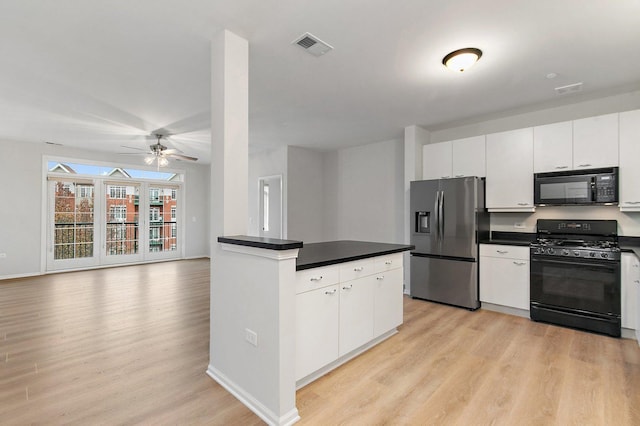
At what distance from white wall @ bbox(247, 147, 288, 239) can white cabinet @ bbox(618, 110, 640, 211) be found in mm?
4931

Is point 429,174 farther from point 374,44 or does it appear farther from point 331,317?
point 331,317

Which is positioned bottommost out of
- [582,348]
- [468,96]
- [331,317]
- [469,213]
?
[582,348]

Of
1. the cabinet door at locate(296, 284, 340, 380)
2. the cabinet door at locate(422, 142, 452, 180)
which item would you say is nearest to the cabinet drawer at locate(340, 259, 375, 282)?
the cabinet door at locate(296, 284, 340, 380)

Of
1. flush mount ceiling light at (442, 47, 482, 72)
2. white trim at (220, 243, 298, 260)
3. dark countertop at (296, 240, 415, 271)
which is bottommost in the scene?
dark countertop at (296, 240, 415, 271)

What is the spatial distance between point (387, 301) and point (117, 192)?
687 cm

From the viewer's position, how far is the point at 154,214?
766 centimetres

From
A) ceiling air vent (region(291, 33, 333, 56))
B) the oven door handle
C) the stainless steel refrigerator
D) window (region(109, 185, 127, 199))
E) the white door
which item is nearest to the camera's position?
ceiling air vent (region(291, 33, 333, 56))

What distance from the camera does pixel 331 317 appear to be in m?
2.33

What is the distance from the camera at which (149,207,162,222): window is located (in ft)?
24.9

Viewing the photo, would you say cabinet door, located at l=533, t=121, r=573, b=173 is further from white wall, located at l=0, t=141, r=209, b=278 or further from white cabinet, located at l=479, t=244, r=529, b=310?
white wall, located at l=0, t=141, r=209, b=278

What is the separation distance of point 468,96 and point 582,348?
2828 mm

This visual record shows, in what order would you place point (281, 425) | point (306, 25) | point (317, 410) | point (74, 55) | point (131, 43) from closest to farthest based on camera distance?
point (281, 425) → point (317, 410) → point (306, 25) → point (131, 43) → point (74, 55)

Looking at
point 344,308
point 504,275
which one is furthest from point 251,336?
point 504,275

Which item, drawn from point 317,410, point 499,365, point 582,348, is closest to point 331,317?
point 317,410
